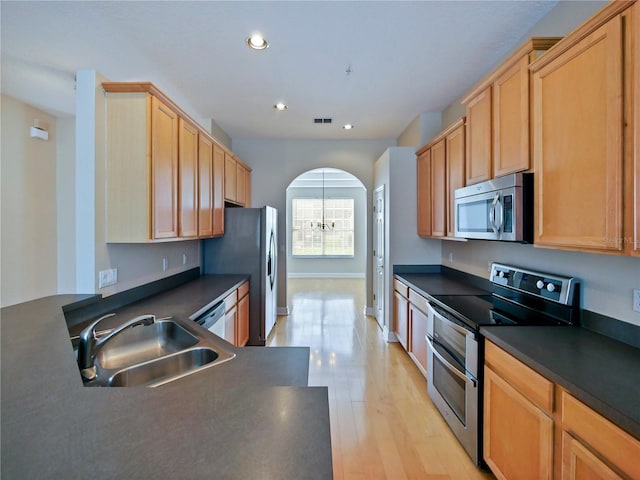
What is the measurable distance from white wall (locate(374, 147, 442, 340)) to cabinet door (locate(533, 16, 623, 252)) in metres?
2.15

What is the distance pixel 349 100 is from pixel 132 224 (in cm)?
254

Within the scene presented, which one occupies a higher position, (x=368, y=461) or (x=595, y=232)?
(x=595, y=232)

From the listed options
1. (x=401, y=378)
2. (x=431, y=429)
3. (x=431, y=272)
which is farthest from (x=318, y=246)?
(x=431, y=429)

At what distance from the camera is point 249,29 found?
2129mm

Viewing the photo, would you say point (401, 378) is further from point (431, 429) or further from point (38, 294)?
point (38, 294)

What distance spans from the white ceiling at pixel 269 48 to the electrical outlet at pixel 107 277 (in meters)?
1.71

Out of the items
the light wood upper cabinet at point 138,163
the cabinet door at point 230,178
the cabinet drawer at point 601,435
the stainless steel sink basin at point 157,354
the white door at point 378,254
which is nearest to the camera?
the cabinet drawer at point 601,435

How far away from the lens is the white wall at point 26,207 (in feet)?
9.81

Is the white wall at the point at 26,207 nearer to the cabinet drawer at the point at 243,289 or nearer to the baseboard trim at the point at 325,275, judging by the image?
the cabinet drawer at the point at 243,289

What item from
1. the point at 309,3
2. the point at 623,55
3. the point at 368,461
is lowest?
the point at 368,461

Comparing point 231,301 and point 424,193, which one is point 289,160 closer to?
point 424,193

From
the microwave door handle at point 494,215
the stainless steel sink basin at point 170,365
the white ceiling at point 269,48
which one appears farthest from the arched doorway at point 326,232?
the stainless steel sink basin at point 170,365

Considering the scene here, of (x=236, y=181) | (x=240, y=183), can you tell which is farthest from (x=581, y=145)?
(x=240, y=183)

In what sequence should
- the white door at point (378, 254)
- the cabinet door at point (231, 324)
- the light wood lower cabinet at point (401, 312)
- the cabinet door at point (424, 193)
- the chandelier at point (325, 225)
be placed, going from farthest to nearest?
the chandelier at point (325, 225) → the white door at point (378, 254) → the cabinet door at point (424, 193) → the light wood lower cabinet at point (401, 312) → the cabinet door at point (231, 324)
